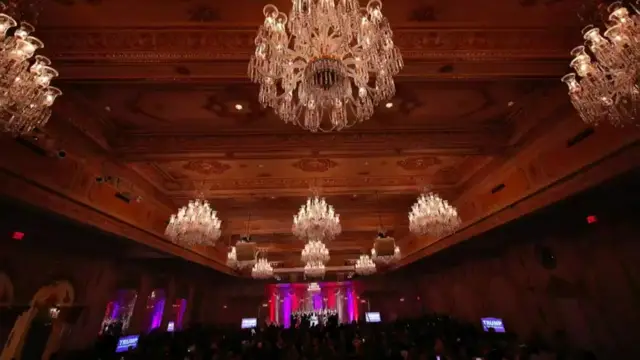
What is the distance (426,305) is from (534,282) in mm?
9964

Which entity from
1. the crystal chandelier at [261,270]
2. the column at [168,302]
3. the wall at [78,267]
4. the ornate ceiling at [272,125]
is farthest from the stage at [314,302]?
the ornate ceiling at [272,125]

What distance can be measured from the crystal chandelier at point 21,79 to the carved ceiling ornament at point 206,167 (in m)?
4.28

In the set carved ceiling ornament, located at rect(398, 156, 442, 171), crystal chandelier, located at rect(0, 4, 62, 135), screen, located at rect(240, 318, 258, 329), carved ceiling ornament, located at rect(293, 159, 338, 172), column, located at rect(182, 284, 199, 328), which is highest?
carved ceiling ornament, located at rect(398, 156, 442, 171)

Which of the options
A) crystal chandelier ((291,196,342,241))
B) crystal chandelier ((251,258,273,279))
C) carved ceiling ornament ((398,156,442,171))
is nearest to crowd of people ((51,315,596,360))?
crystal chandelier ((291,196,342,241))

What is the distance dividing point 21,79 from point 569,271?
9684 mm

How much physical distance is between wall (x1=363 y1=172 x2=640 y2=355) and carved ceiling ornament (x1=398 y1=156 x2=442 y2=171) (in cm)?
216

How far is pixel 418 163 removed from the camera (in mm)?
7434

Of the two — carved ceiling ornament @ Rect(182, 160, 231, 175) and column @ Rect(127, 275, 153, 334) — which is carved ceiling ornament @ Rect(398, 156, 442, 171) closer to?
carved ceiling ornament @ Rect(182, 160, 231, 175)

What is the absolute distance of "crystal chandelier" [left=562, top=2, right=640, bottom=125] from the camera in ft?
8.07

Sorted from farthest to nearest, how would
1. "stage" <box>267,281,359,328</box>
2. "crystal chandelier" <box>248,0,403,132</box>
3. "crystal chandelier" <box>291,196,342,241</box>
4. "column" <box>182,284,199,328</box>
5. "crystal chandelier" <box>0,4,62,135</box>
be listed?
"stage" <box>267,281,359,328</box> < "column" <box>182,284,199,328</box> < "crystal chandelier" <box>291,196,342,241</box> < "crystal chandelier" <box>248,0,403,132</box> < "crystal chandelier" <box>0,4,62,135</box>

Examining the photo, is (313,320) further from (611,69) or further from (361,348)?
(611,69)

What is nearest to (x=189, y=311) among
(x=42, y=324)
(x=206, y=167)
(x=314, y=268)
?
(x=314, y=268)

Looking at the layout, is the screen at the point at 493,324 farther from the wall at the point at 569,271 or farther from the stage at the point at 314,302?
the stage at the point at 314,302

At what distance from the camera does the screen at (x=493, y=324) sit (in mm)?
9086
